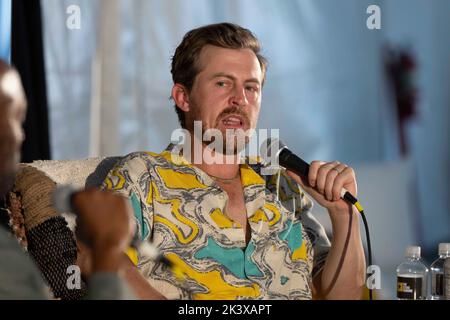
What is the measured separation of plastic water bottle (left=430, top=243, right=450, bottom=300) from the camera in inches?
74.5

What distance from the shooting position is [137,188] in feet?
5.65

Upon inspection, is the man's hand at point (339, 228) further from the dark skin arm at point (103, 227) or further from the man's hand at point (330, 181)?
the dark skin arm at point (103, 227)

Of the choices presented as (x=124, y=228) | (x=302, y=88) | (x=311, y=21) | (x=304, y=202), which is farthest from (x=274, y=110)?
(x=124, y=228)

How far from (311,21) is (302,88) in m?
0.35

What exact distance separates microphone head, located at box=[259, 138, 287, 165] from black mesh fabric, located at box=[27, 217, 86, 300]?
20.0 inches

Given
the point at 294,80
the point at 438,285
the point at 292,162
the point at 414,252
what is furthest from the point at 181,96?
the point at 294,80

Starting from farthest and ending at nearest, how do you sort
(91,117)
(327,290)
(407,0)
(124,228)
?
(407,0) < (91,117) < (327,290) < (124,228)

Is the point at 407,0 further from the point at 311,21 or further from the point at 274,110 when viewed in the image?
the point at 274,110

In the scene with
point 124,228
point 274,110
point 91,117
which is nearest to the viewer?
point 124,228

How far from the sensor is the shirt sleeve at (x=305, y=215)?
190 cm

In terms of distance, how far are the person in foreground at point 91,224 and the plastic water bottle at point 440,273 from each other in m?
1.18

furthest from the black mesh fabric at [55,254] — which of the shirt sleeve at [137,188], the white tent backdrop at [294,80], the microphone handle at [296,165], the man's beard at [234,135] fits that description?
the white tent backdrop at [294,80]

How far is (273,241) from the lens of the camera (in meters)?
1.82

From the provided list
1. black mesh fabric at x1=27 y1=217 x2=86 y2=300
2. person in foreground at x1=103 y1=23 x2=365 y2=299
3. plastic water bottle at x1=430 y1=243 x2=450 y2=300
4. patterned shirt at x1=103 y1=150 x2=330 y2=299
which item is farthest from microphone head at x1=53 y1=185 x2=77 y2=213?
plastic water bottle at x1=430 y1=243 x2=450 y2=300
